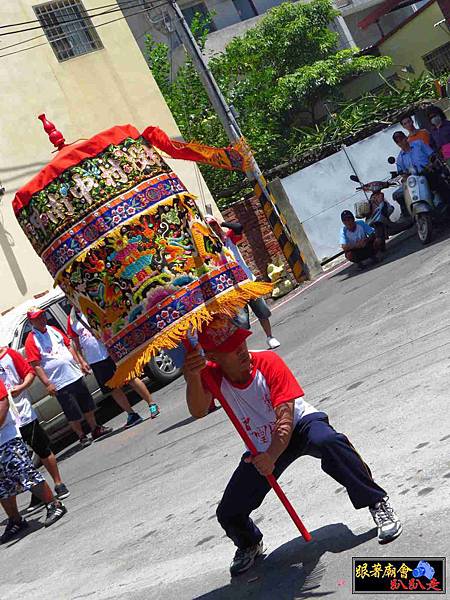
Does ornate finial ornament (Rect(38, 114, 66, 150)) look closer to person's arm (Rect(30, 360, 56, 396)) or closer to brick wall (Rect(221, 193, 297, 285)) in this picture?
person's arm (Rect(30, 360, 56, 396))

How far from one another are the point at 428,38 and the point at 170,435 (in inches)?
1115

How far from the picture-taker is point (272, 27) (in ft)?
128

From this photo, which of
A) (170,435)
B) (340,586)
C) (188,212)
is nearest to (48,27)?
(170,435)

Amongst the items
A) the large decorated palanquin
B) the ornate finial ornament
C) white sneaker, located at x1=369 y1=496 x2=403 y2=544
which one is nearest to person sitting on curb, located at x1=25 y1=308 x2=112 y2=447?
the ornate finial ornament

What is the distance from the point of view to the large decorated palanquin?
18.4 feet

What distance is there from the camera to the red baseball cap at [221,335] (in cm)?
548

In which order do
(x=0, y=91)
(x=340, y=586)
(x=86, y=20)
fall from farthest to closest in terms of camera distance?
(x=86, y=20), (x=0, y=91), (x=340, y=586)

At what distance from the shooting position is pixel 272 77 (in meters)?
37.6

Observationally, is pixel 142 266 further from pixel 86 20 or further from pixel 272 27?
pixel 272 27

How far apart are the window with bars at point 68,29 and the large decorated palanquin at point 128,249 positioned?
56.1ft

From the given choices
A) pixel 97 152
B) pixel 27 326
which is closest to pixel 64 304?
pixel 27 326

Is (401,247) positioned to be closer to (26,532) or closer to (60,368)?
(60,368)

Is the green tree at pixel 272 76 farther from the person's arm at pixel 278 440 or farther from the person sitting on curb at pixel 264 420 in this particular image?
the person's arm at pixel 278 440

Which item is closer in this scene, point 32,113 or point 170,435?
point 170,435
